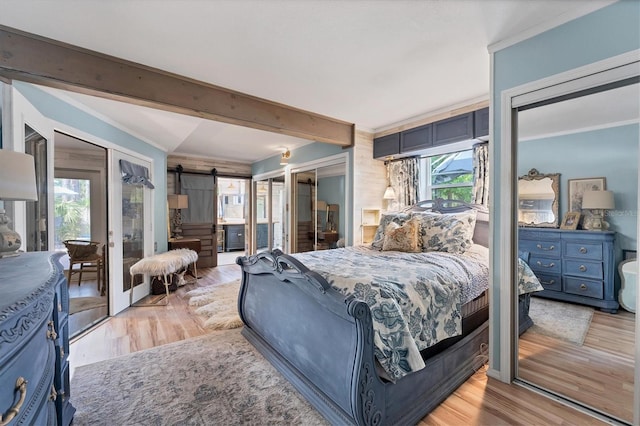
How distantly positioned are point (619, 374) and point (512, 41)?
2.52 metres

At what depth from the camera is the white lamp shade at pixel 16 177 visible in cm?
139

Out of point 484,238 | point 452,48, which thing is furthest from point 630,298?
point 452,48

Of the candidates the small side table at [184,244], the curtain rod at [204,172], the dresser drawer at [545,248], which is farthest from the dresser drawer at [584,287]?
the curtain rod at [204,172]

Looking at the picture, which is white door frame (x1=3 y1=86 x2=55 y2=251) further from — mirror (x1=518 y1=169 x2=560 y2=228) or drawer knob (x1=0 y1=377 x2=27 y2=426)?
mirror (x1=518 y1=169 x2=560 y2=228)

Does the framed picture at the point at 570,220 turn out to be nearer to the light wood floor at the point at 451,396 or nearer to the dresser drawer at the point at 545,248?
the dresser drawer at the point at 545,248

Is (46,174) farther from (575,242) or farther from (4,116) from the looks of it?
(575,242)

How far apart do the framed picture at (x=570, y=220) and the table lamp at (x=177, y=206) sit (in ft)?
20.1

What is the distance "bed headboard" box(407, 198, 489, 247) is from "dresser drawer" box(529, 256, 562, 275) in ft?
1.97

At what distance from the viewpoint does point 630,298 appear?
175cm

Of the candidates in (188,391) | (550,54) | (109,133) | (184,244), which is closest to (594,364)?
(550,54)

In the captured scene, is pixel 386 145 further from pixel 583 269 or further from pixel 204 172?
pixel 204 172

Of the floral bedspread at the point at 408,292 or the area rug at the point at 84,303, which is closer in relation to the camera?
the floral bedspread at the point at 408,292

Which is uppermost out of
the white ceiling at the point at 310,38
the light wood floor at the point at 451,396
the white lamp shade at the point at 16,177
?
the white ceiling at the point at 310,38

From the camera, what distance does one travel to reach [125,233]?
3.72 meters
